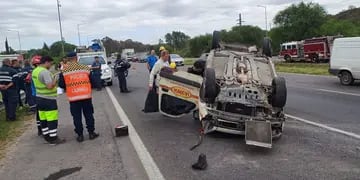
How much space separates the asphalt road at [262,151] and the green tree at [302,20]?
6193 centimetres

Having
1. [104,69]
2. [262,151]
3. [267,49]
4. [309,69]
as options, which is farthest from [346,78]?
[262,151]

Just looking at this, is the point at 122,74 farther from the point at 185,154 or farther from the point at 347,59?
the point at 185,154

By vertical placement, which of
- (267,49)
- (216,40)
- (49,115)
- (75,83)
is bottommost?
(49,115)

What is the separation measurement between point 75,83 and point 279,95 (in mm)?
3694

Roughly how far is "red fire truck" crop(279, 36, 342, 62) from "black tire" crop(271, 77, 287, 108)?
111 ft

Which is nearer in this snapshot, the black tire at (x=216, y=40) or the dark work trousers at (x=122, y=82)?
the black tire at (x=216, y=40)

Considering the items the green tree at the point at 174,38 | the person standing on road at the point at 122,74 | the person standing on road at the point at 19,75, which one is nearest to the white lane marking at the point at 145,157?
the person standing on road at the point at 19,75

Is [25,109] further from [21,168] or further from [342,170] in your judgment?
[342,170]

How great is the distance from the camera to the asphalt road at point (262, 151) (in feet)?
17.9

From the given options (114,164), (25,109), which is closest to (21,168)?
(114,164)

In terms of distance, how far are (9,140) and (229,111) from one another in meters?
4.56

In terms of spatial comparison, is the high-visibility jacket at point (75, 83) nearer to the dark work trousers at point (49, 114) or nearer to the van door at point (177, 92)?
the dark work trousers at point (49, 114)

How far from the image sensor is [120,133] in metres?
8.05

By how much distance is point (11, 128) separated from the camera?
10117 mm
